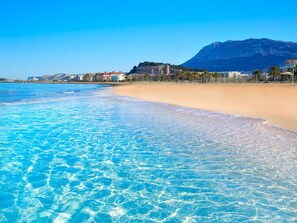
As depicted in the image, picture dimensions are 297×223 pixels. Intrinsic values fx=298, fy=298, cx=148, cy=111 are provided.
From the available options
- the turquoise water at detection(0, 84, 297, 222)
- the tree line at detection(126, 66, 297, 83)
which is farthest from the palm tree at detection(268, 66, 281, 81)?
the turquoise water at detection(0, 84, 297, 222)

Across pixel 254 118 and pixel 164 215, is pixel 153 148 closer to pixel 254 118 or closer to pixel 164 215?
pixel 164 215

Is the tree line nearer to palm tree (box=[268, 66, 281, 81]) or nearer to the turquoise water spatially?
palm tree (box=[268, 66, 281, 81])

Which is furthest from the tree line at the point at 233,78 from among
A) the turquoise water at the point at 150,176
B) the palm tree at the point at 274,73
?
the turquoise water at the point at 150,176

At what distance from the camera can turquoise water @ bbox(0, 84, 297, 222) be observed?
4.72 metres

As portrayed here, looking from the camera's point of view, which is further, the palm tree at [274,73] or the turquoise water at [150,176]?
the palm tree at [274,73]

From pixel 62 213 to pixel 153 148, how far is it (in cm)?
452

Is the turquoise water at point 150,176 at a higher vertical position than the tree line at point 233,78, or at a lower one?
lower

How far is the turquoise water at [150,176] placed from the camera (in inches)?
186

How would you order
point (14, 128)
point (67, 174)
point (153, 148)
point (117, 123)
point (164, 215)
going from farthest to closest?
point (117, 123) → point (14, 128) → point (153, 148) → point (67, 174) → point (164, 215)

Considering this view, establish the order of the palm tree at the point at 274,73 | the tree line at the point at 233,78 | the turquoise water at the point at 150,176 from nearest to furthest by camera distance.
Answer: the turquoise water at the point at 150,176 → the tree line at the point at 233,78 → the palm tree at the point at 274,73

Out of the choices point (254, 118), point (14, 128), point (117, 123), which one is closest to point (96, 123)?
point (117, 123)

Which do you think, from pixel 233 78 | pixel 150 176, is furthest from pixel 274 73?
pixel 150 176

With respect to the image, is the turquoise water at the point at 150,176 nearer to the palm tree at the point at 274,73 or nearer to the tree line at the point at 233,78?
the tree line at the point at 233,78

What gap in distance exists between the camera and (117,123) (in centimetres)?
1416
